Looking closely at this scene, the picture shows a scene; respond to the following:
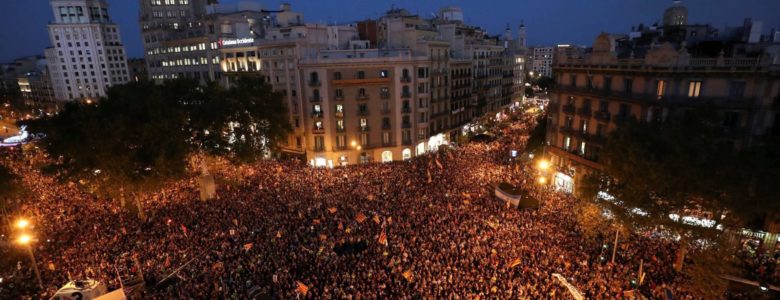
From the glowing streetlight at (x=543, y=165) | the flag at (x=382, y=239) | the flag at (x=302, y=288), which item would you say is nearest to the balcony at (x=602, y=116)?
the glowing streetlight at (x=543, y=165)

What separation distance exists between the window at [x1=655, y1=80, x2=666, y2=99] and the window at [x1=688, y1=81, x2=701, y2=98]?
4.89ft

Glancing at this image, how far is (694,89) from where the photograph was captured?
90.9 ft

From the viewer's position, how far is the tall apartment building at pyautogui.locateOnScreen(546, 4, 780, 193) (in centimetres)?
2595

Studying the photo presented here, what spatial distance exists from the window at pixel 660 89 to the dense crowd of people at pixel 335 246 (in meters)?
Answer: 9.98

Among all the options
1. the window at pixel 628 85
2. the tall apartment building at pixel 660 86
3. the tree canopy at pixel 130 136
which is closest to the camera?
the tall apartment building at pixel 660 86

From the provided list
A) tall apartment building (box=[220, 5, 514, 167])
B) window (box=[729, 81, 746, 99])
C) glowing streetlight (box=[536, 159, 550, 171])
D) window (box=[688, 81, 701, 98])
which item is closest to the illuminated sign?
tall apartment building (box=[220, 5, 514, 167])

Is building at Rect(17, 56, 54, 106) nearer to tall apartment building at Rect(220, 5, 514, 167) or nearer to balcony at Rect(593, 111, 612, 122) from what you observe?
tall apartment building at Rect(220, 5, 514, 167)

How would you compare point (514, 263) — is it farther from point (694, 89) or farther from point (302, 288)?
point (694, 89)

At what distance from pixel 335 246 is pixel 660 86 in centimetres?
2561

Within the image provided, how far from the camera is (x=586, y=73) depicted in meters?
35.7

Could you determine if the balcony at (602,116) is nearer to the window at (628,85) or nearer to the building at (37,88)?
the window at (628,85)

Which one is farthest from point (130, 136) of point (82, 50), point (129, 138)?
point (82, 50)

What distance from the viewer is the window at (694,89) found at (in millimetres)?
27547

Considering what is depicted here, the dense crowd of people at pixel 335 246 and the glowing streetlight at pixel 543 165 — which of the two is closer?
the dense crowd of people at pixel 335 246
